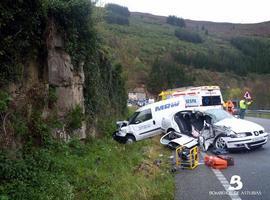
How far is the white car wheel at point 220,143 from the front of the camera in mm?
14492

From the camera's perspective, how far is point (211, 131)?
15141mm

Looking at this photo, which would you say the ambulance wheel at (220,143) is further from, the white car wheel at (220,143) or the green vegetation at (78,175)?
the green vegetation at (78,175)

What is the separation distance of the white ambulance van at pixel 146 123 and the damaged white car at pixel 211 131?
32.0 inches

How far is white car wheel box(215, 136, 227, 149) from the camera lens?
47.5 feet

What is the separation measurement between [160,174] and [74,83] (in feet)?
13.5

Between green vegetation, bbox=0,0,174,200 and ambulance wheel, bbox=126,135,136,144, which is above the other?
green vegetation, bbox=0,0,174,200

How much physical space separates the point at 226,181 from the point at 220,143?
4.80 m

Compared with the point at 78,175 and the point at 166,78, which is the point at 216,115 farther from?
the point at 166,78

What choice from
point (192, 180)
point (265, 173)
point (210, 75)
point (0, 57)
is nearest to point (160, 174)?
point (192, 180)

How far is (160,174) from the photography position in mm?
10547

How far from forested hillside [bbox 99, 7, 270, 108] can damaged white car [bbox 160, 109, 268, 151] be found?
1469 inches

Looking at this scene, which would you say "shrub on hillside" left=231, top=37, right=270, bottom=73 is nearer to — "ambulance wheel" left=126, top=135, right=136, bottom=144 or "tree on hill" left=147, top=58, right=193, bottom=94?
"tree on hill" left=147, top=58, right=193, bottom=94

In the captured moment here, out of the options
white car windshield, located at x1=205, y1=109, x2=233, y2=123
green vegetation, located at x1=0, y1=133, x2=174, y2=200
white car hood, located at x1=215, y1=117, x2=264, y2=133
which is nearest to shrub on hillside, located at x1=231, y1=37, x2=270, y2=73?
white car windshield, located at x1=205, y1=109, x2=233, y2=123

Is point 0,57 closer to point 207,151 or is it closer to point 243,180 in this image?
point 243,180
